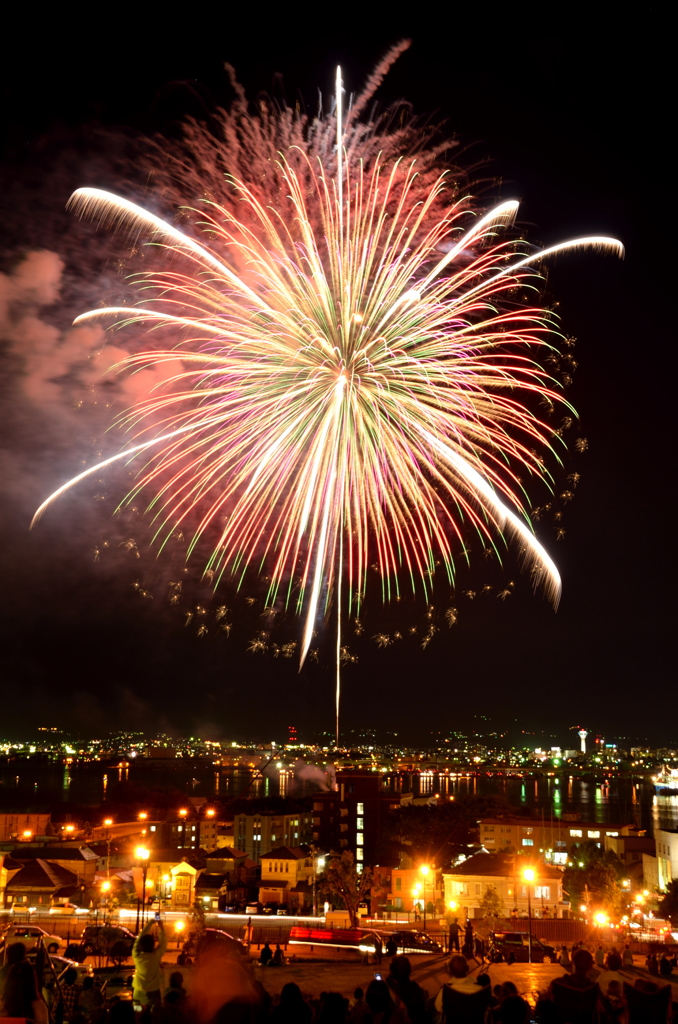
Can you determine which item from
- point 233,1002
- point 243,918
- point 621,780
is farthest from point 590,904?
point 621,780

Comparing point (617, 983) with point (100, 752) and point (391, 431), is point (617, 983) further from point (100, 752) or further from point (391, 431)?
point (100, 752)

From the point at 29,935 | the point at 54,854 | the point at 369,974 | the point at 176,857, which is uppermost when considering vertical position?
the point at 369,974

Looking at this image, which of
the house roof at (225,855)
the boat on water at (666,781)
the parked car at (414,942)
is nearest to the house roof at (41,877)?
the house roof at (225,855)

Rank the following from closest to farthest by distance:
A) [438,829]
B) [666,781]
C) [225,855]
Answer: [225,855] < [438,829] < [666,781]

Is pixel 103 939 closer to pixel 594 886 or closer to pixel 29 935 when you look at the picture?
pixel 29 935

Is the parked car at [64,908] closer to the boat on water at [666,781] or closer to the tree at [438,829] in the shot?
the tree at [438,829]

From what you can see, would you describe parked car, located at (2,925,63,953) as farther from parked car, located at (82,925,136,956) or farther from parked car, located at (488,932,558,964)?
parked car, located at (488,932,558,964)

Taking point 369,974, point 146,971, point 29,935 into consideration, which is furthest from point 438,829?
point 146,971
